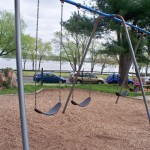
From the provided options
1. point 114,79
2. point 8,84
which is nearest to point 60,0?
point 8,84

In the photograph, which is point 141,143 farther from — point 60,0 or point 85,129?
point 60,0

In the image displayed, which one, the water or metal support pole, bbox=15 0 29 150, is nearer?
metal support pole, bbox=15 0 29 150

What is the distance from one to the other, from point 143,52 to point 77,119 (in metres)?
12.2

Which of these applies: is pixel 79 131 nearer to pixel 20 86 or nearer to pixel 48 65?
pixel 20 86

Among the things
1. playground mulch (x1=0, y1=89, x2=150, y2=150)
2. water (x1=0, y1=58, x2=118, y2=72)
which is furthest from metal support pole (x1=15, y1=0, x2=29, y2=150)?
water (x1=0, y1=58, x2=118, y2=72)

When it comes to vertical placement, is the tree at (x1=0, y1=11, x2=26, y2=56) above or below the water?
above

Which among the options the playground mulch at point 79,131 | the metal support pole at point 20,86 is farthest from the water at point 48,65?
the metal support pole at point 20,86

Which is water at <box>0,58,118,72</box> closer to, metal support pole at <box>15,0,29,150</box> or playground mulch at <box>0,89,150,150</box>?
playground mulch at <box>0,89,150,150</box>

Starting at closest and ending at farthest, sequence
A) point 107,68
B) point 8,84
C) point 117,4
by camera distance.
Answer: point 8,84 → point 117,4 → point 107,68

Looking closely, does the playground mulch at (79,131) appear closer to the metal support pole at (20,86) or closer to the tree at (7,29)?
the metal support pole at (20,86)

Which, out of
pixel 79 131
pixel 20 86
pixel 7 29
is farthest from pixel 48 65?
pixel 20 86

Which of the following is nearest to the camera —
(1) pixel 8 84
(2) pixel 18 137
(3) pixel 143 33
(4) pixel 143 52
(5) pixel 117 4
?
(2) pixel 18 137

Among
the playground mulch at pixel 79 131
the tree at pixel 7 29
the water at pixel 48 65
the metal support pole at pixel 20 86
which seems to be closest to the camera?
the metal support pole at pixel 20 86

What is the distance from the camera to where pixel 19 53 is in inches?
107
